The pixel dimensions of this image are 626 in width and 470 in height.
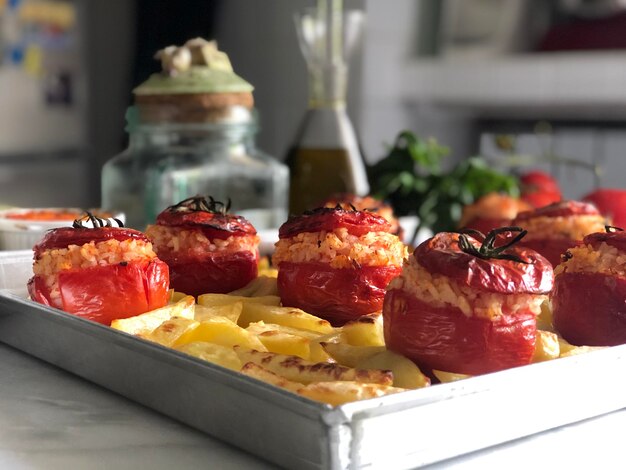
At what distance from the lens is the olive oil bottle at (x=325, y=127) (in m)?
2.17

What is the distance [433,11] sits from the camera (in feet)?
16.4

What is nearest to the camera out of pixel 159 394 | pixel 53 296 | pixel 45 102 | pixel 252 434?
pixel 252 434

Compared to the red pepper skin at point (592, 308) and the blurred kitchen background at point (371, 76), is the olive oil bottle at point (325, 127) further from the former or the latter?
the blurred kitchen background at point (371, 76)

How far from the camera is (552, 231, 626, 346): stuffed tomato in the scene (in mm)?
1045

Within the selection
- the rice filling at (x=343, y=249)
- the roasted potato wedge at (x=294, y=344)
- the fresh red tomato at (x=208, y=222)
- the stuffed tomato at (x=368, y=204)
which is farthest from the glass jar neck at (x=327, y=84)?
the roasted potato wedge at (x=294, y=344)

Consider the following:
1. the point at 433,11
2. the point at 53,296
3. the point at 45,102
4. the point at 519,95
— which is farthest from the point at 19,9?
the point at 53,296

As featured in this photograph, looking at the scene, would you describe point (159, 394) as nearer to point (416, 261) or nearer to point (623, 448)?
point (416, 261)

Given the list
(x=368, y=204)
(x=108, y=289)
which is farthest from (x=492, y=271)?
(x=368, y=204)

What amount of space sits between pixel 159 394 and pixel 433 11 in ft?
14.5

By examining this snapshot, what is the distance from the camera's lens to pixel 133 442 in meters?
0.84

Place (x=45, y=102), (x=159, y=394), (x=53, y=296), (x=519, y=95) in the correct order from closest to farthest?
(x=159, y=394) < (x=53, y=296) < (x=519, y=95) < (x=45, y=102)

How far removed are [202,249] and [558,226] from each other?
0.55m

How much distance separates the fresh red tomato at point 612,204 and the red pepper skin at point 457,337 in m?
1.13

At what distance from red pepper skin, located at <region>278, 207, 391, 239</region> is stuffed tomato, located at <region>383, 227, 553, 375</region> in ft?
0.81
